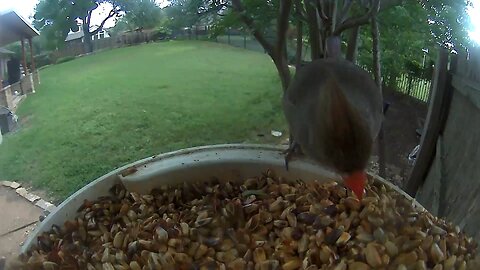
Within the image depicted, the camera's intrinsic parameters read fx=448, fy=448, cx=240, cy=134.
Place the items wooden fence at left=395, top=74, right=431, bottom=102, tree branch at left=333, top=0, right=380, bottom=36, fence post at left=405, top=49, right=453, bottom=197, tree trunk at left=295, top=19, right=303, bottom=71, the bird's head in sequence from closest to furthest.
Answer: the bird's head, tree branch at left=333, top=0, right=380, bottom=36, tree trunk at left=295, top=19, right=303, bottom=71, fence post at left=405, top=49, right=453, bottom=197, wooden fence at left=395, top=74, right=431, bottom=102

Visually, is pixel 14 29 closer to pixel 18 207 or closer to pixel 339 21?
pixel 18 207

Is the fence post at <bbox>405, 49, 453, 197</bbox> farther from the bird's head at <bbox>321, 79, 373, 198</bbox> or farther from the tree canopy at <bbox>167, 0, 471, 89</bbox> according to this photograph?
the bird's head at <bbox>321, 79, 373, 198</bbox>

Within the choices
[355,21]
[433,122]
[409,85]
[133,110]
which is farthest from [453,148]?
[133,110]

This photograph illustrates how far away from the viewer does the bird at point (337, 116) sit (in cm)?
45

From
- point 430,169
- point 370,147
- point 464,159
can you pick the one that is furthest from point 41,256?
point 430,169

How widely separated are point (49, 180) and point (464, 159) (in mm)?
925

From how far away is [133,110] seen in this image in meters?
1.15

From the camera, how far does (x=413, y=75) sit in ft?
4.13

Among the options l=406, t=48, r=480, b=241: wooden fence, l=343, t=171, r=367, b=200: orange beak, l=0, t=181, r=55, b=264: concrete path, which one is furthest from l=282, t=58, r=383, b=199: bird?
l=0, t=181, r=55, b=264: concrete path

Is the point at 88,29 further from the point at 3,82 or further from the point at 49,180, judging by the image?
the point at 49,180

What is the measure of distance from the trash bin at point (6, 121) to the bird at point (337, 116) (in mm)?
672

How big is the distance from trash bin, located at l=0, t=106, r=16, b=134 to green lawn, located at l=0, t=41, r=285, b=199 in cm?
2

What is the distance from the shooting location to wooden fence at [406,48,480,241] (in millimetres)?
886

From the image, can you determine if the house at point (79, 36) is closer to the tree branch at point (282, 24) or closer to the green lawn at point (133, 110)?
the green lawn at point (133, 110)
